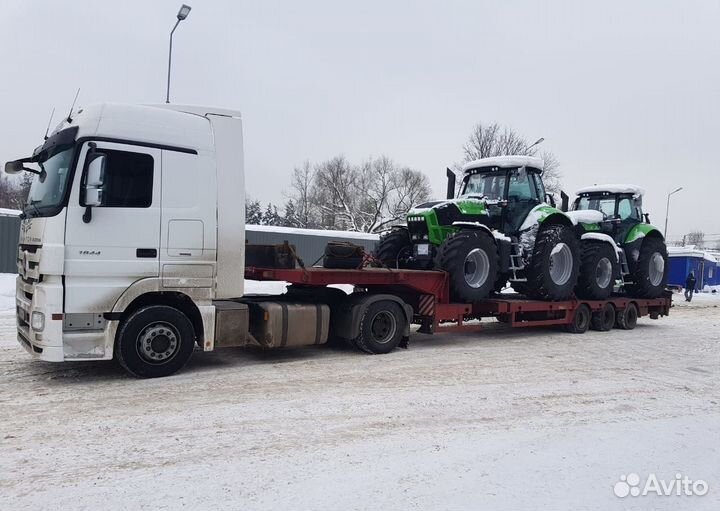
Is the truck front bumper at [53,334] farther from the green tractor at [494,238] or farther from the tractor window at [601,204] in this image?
the tractor window at [601,204]

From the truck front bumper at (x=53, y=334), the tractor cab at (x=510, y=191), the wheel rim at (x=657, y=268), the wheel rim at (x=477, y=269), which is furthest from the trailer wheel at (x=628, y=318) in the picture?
the truck front bumper at (x=53, y=334)

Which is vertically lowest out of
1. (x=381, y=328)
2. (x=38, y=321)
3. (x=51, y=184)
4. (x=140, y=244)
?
(x=381, y=328)

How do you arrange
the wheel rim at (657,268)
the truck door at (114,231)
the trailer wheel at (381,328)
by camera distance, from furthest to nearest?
1. the wheel rim at (657,268)
2. the trailer wheel at (381,328)
3. the truck door at (114,231)

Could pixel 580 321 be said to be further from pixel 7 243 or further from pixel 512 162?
pixel 7 243

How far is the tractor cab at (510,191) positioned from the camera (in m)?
11.6

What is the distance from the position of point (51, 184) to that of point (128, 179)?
87 cm

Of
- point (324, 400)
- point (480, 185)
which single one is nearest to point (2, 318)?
point (324, 400)

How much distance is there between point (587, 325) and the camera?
12.5m

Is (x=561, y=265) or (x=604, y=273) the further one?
(x=604, y=273)

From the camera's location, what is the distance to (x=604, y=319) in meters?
12.9

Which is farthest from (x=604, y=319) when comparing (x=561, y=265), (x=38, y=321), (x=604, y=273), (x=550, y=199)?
(x=38, y=321)

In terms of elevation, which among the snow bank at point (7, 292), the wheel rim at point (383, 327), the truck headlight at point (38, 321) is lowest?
the snow bank at point (7, 292)

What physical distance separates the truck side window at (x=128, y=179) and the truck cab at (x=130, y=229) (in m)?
0.01

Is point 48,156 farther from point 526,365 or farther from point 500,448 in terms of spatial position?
point 526,365
